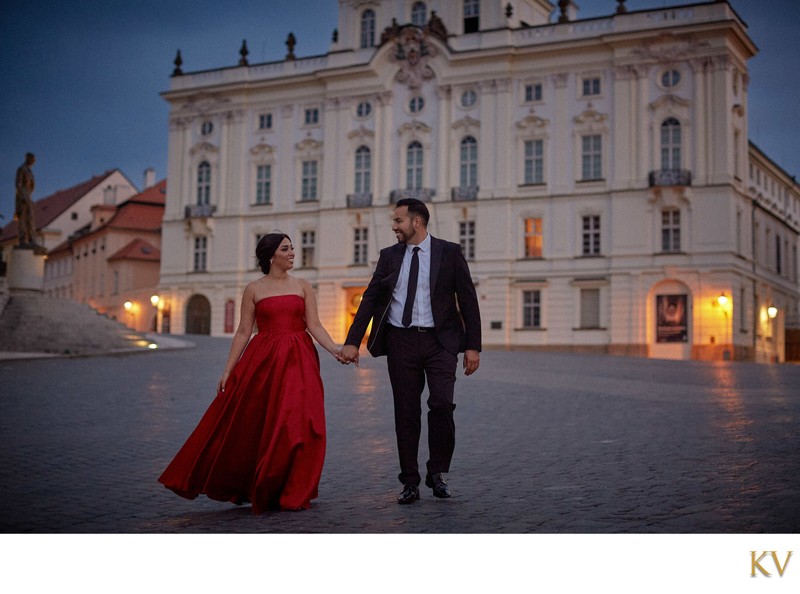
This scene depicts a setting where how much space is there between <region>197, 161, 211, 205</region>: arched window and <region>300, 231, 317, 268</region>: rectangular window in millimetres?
5333

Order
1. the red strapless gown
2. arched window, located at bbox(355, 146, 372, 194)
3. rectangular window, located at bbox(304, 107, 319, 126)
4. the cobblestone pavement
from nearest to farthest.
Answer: the cobblestone pavement < the red strapless gown < arched window, located at bbox(355, 146, 372, 194) < rectangular window, located at bbox(304, 107, 319, 126)

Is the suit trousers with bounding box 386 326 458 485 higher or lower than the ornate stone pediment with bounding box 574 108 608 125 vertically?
lower

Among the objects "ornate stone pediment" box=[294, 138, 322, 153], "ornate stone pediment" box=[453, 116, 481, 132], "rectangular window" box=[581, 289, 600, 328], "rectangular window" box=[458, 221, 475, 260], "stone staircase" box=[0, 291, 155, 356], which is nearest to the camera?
"stone staircase" box=[0, 291, 155, 356]

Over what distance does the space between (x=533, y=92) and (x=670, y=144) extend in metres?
6.23

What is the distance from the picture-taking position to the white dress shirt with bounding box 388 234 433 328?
22.8 ft

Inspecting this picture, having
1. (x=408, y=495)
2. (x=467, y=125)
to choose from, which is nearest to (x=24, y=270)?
(x=408, y=495)

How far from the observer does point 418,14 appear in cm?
4591

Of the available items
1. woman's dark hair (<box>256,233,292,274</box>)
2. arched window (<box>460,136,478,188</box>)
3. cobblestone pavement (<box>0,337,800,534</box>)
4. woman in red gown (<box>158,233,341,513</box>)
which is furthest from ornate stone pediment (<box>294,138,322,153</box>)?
woman in red gown (<box>158,233,341,513</box>)

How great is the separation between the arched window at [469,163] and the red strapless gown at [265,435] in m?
37.9

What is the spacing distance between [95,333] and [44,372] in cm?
741

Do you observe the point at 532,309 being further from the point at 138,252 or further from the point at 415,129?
the point at 138,252

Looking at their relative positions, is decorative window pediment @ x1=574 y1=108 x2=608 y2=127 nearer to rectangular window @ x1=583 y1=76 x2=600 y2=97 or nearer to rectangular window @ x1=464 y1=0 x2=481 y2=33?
A: rectangular window @ x1=583 y1=76 x2=600 y2=97

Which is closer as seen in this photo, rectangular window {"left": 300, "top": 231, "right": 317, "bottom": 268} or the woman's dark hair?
the woman's dark hair
